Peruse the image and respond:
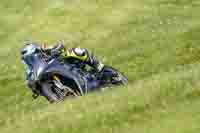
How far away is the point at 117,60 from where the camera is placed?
3494 centimetres

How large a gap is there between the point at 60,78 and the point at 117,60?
14.7 m

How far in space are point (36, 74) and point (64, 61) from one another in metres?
1.22

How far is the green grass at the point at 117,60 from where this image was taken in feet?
53.4

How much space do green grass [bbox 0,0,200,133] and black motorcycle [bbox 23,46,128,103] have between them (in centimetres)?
94

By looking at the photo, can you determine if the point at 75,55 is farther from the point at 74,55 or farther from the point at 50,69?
the point at 50,69

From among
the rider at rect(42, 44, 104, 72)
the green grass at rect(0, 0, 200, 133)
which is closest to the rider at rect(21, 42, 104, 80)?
the rider at rect(42, 44, 104, 72)

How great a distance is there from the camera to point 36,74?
20.0m

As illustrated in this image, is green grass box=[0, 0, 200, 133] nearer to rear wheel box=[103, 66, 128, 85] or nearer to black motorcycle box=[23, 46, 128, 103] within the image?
black motorcycle box=[23, 46, 128, 103]

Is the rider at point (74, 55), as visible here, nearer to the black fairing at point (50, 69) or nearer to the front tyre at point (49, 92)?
the black fairing at point (50, 69)

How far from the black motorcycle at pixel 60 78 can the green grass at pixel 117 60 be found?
0.94m

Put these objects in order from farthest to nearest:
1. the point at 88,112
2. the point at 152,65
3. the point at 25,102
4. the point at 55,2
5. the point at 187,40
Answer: the point at 55,2 < the point at 187,40 < the point at 152,65 < the point at 25,102 < the point at 88,112

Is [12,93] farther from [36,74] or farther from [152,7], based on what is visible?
[152,7]

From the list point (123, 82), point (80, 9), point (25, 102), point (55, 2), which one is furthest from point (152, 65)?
point (55, 2)

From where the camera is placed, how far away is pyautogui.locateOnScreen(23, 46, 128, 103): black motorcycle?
2008cm
